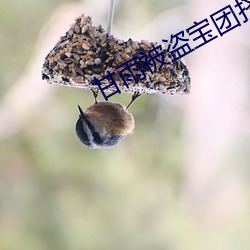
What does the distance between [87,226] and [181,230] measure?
0.61 metres

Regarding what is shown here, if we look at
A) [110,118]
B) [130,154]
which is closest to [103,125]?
[110,118]

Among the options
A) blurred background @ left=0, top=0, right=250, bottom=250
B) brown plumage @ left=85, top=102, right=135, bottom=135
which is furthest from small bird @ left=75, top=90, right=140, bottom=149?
blurred background @ left=0, top=0, right=250, bottom=250

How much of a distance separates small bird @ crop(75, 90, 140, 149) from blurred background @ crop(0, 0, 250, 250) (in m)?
1.60

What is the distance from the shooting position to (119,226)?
3.29 meters

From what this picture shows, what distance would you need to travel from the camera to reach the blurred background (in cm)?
294

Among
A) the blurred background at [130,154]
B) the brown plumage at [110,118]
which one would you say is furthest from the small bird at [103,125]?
the blurred background at [130,154]

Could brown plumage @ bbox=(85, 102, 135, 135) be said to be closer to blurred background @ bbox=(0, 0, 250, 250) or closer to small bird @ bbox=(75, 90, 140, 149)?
small bird @ bbox=(75, 90, 140, 149)

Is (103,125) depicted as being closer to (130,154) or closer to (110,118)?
(110,118)

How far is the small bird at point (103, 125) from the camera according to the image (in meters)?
1.30

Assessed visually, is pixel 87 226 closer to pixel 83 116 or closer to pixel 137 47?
pixel 83 116

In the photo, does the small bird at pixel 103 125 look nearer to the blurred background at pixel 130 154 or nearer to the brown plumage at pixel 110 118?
the brown plumage at pixel 110 118

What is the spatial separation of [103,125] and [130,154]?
1.94 metres

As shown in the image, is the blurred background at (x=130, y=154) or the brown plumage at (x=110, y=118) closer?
the brown plumage at (x=110, y=118)

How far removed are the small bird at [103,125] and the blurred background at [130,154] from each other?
1.60 meters
